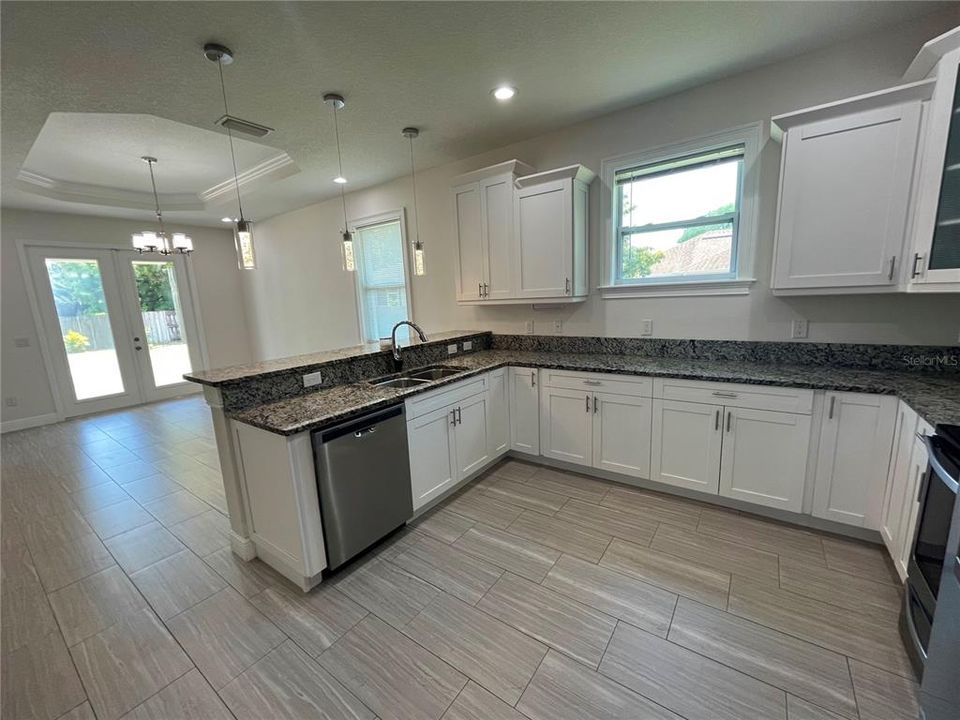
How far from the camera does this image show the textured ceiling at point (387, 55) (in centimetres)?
177

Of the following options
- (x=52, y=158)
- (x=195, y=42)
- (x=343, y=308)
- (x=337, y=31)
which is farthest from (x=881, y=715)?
(x=52, y=158)

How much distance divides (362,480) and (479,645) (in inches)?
37.6

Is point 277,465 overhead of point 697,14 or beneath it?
beneath

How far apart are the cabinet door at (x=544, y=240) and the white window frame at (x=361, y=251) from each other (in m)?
1.66

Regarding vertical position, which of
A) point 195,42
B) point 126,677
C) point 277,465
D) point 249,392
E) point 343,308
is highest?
point 195,42

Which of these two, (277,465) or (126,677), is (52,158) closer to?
(277,465)

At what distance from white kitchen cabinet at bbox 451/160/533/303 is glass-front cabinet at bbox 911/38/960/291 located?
2.31m

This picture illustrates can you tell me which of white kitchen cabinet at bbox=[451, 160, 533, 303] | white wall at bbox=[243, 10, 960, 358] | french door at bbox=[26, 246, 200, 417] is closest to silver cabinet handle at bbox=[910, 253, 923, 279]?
white wall at bbox=[243, 10, 960, 358]

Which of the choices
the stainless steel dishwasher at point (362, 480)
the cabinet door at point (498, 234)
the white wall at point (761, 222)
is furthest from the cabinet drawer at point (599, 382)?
the stainless steel dishwasher at point (362, 480)

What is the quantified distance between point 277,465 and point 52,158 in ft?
14.0

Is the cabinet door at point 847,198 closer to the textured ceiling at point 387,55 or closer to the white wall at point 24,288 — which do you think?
the textured ceiling at point 387,55

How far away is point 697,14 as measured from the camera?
188cm

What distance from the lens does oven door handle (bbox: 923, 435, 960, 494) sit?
4.04 ft

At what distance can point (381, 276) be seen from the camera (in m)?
4.81
